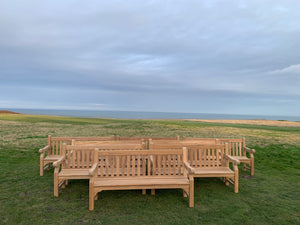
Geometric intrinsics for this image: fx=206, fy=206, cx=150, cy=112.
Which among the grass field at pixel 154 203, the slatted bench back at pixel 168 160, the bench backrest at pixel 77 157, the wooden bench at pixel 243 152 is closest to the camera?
the grass field at pixel 154 203

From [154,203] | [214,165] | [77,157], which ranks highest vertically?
[77,157]

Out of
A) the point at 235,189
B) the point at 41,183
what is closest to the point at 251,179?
the point at 235,189

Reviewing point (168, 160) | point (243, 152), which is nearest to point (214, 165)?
point (168, 160)

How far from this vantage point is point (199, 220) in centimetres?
391

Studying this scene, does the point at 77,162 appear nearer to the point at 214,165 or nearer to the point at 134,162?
the point at 134,162

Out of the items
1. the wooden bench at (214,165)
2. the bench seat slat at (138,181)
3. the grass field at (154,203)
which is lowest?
the grass field at (154,203)

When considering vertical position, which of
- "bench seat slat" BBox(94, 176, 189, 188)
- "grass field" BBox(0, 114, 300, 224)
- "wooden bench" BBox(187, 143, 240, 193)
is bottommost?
"grass field" BBox(0, 114, 300, 224)

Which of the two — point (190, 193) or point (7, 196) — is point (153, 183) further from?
point (7, 196)

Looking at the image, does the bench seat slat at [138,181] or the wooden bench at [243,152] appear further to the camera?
the wooden bench at [243,152]

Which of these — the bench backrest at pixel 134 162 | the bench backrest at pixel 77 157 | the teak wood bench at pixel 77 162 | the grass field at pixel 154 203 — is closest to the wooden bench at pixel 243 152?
the grass field at pixel 154 203

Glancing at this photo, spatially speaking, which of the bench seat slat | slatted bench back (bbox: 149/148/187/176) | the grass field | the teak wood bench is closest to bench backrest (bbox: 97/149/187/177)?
slatted bench back (bbox: 149/148/187/176)

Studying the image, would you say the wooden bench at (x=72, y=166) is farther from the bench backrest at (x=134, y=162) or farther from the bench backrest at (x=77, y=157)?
the bench backrest at (x=134, y=162)

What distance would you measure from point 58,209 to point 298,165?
8.45 meters

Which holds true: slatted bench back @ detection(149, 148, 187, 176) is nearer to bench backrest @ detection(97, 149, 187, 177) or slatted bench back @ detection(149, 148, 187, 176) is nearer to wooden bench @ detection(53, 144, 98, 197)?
bench backrest @ detection(97, 149, 187, 177)
